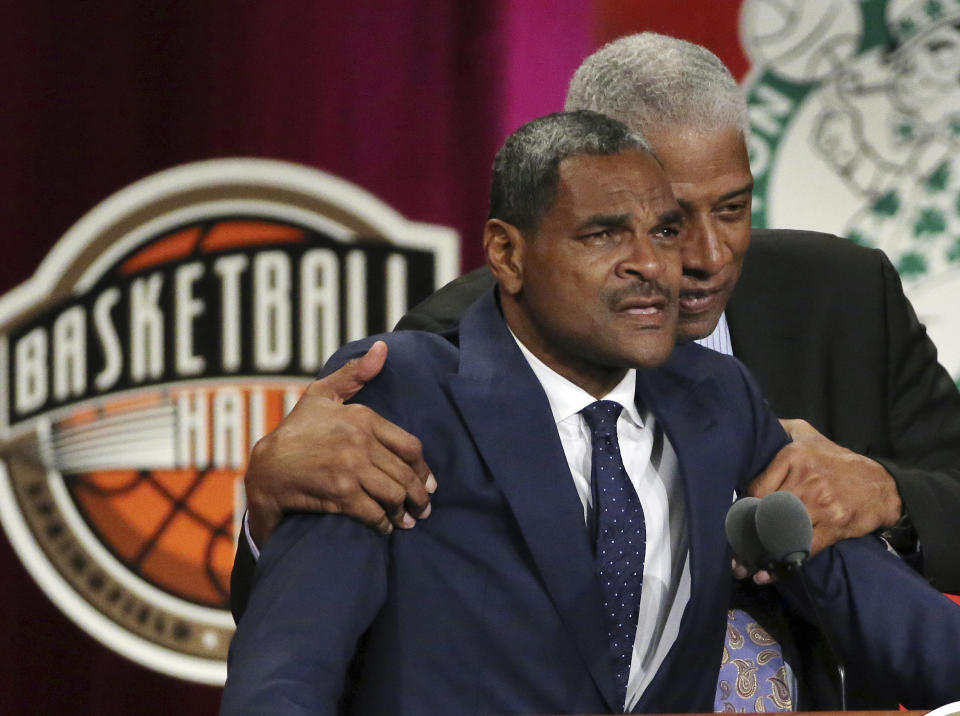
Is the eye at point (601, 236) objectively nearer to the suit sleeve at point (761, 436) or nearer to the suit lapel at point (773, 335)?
the suit sleeve at point (761, 436)

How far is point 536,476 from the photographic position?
50.9 inches

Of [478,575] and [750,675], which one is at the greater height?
[478,575]

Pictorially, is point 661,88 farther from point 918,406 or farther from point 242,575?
point 242,575

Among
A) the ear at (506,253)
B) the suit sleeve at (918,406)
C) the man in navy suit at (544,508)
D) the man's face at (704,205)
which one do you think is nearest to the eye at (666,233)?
the man in navy suit at (544,508)

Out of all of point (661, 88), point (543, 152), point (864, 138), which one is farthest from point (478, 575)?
point (864, 138)

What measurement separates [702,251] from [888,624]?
20.3 inches

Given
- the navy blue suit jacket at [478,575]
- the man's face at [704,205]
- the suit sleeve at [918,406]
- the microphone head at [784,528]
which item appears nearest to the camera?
the microphone head at [784,528]

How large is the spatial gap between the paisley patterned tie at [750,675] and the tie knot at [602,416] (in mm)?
289

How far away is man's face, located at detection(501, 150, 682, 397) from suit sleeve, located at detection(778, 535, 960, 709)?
298 mm

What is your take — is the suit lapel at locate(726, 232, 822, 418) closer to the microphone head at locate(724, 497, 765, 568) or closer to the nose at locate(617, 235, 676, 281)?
the nose at locate(617, 235, 676, 281)

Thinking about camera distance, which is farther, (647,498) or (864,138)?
(864,138)

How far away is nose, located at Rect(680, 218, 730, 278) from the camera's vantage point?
164 cm

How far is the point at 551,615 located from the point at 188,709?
146 cm

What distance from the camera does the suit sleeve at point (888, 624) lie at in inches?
52.0
